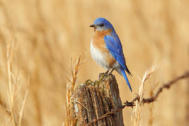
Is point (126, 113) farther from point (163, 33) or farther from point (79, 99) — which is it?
point (79, 99)

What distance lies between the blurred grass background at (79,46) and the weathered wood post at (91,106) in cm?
131

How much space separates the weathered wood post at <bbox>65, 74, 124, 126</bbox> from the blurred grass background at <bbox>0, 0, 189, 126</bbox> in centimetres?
131

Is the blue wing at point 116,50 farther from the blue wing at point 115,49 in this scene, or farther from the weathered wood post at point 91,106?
the weathered wood post at point 91,106

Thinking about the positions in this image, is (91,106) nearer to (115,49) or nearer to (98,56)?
(98,56)

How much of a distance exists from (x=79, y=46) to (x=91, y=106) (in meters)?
3.65

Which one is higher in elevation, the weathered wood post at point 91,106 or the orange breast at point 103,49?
the orange breast at point 103,49

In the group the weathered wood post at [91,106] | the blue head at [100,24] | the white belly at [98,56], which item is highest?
the blue head at [100,24]

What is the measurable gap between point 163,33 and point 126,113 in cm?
147

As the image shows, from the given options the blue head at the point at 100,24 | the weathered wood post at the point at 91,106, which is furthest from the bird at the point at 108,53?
the weathered wood post at the point at 91,106

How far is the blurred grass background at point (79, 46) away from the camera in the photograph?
4.44 meters

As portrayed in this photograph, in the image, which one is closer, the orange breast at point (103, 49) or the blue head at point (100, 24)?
the orange breast at point (103, 49)

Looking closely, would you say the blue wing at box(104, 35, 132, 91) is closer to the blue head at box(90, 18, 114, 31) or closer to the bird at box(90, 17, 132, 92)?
the bird at box(90, 17, 132, 92)

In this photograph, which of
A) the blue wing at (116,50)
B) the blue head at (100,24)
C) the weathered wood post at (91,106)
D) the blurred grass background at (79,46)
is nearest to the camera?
the weathered wood post at (91,106)

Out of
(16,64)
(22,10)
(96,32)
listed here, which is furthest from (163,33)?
(16,64)
